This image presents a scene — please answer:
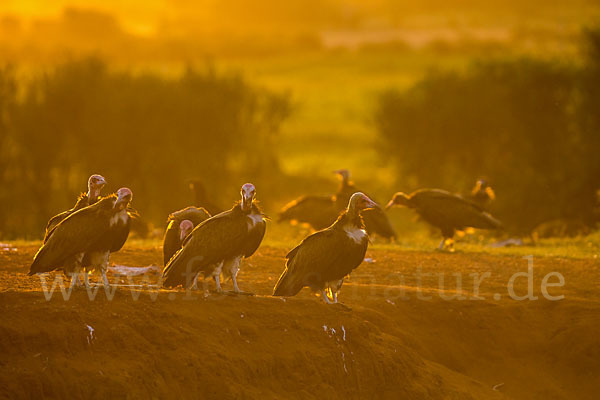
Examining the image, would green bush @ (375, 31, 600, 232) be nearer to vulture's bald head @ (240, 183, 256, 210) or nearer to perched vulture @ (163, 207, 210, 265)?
perched vulture @ (163, 207, 210, 265)

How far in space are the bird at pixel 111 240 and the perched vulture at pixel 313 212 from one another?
32.6 feet

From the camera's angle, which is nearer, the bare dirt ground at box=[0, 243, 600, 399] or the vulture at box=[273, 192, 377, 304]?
the bare dirt ground at box=[0, 243, 600, 399]

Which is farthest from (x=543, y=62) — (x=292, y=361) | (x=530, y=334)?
(x=292, y=361)

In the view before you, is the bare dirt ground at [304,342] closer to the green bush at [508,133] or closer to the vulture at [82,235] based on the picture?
the vulture at [82,235]

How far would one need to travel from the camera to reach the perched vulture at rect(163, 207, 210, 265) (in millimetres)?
14789

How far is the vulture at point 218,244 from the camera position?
1291 centimetres

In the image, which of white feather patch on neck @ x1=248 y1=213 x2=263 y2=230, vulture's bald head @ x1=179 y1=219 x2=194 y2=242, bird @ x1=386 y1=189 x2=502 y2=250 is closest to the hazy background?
bird @ x1=386 y1=189 x2=502 y2=250

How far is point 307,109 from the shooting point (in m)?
94.3

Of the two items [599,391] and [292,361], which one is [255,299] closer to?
[292,361]

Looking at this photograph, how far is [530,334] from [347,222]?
3.45 meters

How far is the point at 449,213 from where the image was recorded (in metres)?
21.2

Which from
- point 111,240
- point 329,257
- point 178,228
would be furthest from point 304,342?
point 178,228

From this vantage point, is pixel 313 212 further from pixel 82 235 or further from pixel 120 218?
pixel 82 235

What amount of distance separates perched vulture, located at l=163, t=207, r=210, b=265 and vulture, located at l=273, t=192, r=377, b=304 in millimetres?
1982
